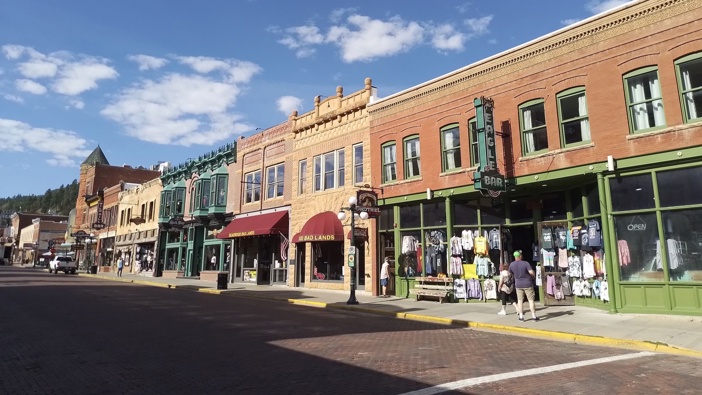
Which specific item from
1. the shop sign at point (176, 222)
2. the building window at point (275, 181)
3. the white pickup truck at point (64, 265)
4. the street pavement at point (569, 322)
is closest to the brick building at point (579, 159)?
the street pavement at point (569, 322)

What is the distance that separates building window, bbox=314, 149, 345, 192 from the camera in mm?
23203

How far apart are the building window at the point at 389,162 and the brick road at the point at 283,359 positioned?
9.08 meters

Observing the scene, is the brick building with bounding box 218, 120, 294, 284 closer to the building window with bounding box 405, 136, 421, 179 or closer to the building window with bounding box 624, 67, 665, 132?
the building window with bounding box 405, 136, 421, 179

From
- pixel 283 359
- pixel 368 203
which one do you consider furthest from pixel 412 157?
pixel 283 359

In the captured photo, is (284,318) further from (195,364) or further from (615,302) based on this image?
(615,302)

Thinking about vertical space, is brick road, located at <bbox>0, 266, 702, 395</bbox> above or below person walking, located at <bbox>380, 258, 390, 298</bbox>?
below

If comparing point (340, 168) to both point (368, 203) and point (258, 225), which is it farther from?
point (258, 225)

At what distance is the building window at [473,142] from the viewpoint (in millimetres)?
17422

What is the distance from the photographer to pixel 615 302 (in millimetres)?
13258

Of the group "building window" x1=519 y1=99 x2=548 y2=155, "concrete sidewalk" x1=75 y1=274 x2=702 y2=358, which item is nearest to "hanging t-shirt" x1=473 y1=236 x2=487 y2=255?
"concrete sidewalk" x1=75 y1=274 x2=702 y2=358

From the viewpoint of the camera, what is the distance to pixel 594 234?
14.1 meters

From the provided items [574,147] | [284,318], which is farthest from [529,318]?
[284,318]

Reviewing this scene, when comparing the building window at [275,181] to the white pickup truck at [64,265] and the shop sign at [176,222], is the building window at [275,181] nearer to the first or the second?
the shop sign at [176,222]

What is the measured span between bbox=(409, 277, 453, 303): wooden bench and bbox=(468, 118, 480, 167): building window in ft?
15.6
